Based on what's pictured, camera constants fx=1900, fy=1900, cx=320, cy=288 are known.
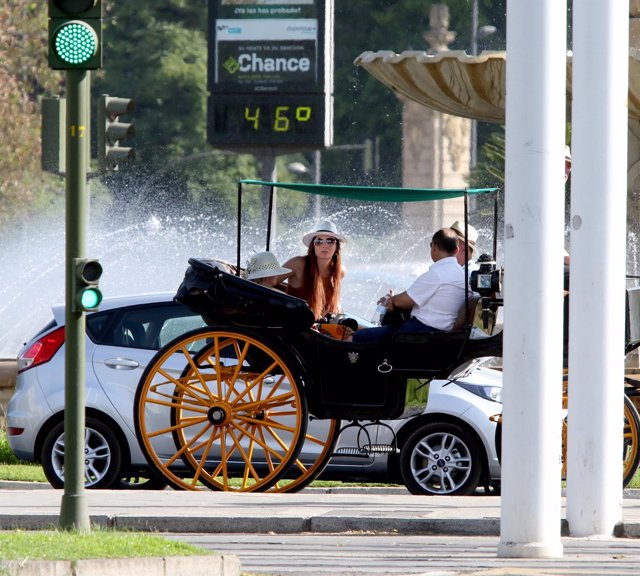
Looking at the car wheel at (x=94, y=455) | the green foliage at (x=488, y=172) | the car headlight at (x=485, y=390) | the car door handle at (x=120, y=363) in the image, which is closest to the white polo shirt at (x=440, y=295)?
the car headlight at (x=485, y=390)

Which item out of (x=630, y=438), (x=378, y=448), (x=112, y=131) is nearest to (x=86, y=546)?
(x=112, y=131)

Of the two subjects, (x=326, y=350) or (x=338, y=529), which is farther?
(x=326, y=350)

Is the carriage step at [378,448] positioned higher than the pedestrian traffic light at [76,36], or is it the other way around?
the pedestrian traffic light at [76,36]

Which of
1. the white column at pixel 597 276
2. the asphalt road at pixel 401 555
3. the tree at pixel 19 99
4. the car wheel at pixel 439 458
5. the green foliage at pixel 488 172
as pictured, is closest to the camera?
the asphalt road at pixel 401 555

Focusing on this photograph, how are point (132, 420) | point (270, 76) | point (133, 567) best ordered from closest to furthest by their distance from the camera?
point (133, 567) < point (132, 420) < point (270, 76)

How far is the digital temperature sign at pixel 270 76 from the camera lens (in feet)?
76.6

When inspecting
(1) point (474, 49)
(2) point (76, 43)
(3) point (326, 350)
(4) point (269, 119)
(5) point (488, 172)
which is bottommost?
(3) point (326, 350)

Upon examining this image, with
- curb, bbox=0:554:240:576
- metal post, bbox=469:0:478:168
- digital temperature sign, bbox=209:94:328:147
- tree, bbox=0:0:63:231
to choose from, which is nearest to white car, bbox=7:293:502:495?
curb, bbox=0:554:240:576

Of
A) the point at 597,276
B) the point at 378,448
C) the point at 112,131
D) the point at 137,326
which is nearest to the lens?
the point at 597,276

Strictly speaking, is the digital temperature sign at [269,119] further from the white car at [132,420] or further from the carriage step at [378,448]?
the carriage step at [378,448]

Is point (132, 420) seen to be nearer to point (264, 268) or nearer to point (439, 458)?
point (264, 268)

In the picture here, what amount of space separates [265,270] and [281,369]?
0.68 metres

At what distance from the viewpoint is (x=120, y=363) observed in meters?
12.8

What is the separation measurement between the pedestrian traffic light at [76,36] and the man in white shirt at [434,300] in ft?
9.39
